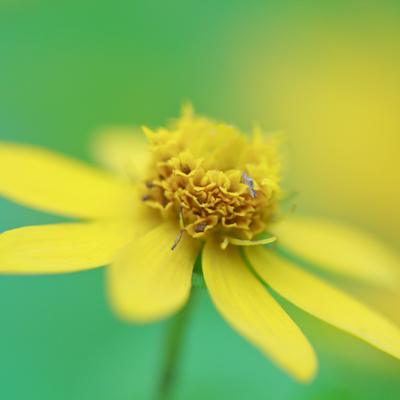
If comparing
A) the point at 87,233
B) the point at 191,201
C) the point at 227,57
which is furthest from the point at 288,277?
the point at 227,57

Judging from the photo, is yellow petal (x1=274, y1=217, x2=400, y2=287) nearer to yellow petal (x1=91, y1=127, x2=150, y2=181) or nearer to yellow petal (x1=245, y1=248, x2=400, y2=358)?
yellow petal (x1=245, y1=248, x2=400, y2=358)

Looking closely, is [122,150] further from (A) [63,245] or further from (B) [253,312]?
(B) [253,312]

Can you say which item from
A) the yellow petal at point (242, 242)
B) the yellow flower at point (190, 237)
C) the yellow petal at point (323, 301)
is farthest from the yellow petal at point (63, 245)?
the yellow petal at point (323, 301)

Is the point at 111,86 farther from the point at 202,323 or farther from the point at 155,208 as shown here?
the point at 155,208

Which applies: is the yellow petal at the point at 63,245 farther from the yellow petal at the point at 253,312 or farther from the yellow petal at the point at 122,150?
the yellow petal at the point at 122,150

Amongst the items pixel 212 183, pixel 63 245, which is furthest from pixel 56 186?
pixel 212 183

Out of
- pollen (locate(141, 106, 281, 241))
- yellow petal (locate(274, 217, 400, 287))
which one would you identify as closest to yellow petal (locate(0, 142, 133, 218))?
pollen (locate(141, 106, 281, 241))
